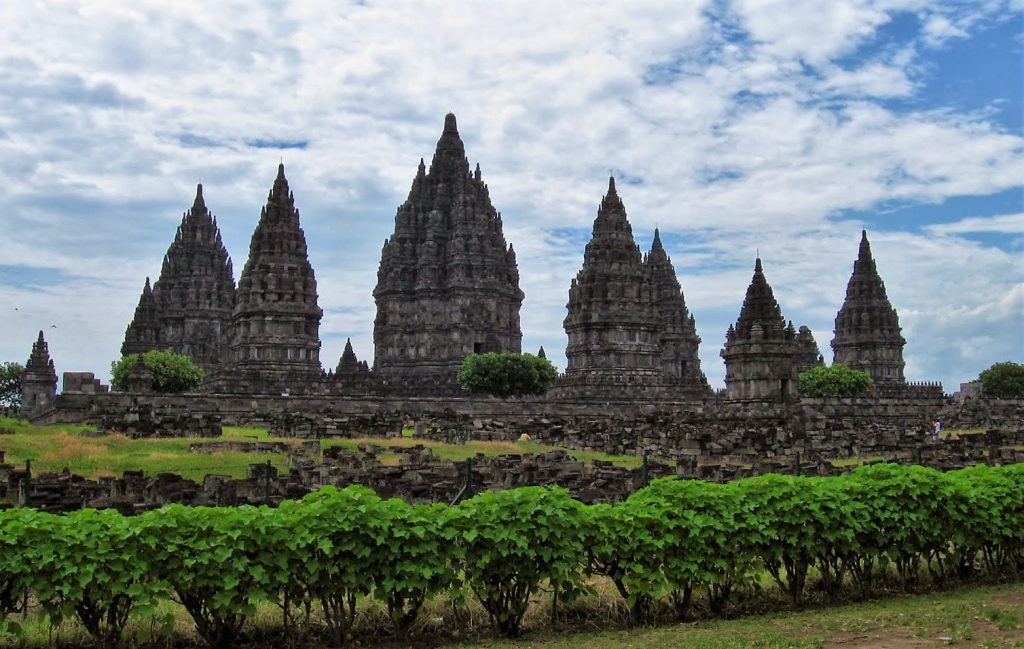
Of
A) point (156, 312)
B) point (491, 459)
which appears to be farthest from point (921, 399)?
point (156, 312)

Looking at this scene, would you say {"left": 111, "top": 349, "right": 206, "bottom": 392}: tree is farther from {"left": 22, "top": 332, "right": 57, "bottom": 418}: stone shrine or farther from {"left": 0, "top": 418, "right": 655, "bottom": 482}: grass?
{"left": 0, "top": 418, "right": 655, "bottom": 482}: grass

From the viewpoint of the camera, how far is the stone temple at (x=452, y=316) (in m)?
70.4

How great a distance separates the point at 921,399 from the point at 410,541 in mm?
60463

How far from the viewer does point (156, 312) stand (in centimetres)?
9844

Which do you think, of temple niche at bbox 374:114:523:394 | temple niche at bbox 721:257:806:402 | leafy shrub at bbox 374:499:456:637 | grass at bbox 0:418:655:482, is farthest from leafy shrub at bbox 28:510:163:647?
temple niche at bbox 374:114:523:394

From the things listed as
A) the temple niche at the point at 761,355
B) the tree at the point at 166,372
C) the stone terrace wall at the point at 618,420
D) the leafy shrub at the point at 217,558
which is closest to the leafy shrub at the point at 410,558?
the leafy shrub at the point at 217,558

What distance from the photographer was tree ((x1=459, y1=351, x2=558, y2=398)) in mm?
75062

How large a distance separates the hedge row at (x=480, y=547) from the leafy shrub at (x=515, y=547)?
0.02m

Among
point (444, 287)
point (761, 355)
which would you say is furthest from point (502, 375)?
point (761, 355)

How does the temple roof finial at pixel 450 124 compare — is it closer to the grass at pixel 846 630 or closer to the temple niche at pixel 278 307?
the temple niche at pixel 278 307

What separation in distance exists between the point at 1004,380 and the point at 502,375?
5046 centimetres

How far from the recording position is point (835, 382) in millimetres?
83875

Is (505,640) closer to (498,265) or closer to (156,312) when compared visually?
(498,265)

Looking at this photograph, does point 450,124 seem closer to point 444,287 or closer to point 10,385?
point 444,287
